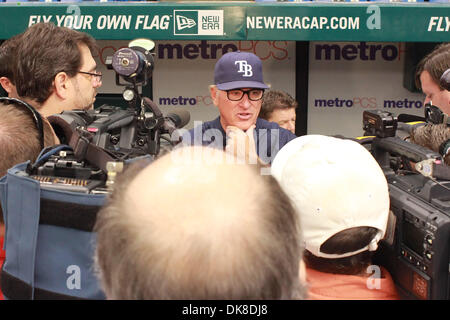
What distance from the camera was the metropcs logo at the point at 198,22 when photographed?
2432 millimetres

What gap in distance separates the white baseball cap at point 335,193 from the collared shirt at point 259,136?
80cm

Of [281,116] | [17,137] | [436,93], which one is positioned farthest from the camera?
[281,116]

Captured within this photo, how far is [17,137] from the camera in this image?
3.17 feet

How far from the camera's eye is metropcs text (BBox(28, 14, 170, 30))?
96.2 inches

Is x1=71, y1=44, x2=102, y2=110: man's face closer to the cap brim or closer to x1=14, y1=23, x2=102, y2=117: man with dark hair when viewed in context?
x1=14, y1=23, x2=102, y2=117: man with dark hair

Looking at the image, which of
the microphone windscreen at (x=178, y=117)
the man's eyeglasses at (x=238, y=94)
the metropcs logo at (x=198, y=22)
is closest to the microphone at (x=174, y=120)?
the microphone windscreen at (x=178, y=117)

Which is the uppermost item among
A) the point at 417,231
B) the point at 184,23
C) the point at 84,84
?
the point at 184,23

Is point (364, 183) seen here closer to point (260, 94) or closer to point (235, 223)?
point (235, 223)

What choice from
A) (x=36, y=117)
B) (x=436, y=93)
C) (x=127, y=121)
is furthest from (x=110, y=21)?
(x=36, y=117)

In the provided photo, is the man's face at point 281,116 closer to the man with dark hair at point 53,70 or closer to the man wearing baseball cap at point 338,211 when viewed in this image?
the man with dark hair at point 53,70

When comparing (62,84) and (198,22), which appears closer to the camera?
(62,84)

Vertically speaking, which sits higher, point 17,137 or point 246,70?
point 246,70

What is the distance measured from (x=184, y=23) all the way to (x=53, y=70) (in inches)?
40.0
